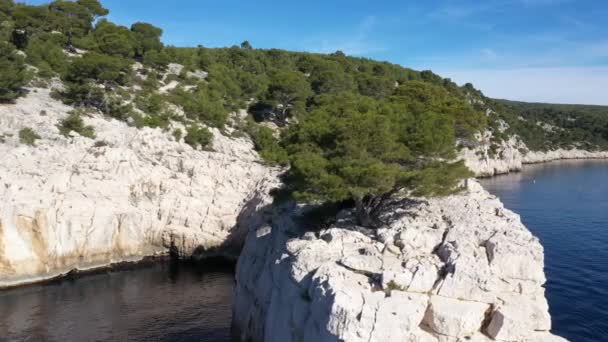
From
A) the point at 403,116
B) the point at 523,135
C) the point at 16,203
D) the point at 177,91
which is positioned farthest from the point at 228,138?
the point at 523,135

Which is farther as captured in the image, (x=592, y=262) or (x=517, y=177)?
(x=517, y=177)

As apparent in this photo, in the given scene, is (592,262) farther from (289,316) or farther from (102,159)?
(102,159)

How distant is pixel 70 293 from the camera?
3025cm

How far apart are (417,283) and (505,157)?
83122mm

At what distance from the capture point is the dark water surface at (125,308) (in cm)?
2500

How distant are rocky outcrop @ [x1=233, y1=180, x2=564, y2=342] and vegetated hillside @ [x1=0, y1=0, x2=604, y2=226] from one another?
212 cm

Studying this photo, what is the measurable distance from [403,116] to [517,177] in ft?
224

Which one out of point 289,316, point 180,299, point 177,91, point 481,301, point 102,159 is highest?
point 177,91

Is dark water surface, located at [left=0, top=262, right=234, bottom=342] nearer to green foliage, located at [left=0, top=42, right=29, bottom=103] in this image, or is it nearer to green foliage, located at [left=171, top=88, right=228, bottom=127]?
green foliage, located at [left=0, top=42, right=29, bottom=103]

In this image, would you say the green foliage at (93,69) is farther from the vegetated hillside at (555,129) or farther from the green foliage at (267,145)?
the vegetated hillside at (555,129)

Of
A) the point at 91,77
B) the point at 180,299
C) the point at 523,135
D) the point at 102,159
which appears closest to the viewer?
the point at 180,299

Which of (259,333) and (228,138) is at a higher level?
(228,138)

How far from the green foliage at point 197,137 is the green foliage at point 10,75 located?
14.0 m

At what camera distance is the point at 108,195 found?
35.8 metres
